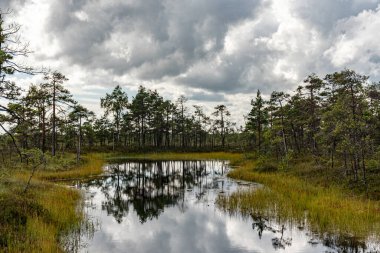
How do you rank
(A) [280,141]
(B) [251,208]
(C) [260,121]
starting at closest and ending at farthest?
(B) [251,208], (A) [280,141], (C) [260,121]

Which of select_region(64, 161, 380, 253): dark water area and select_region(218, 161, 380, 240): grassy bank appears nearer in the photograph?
select_region(64, 161, 380, 253): dark water area

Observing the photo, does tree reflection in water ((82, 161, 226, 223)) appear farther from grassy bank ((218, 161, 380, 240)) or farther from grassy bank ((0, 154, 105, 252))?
grassy bank ((218, 161, 380, 240))

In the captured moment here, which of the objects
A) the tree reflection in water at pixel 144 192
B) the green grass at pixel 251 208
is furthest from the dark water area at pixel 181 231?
the green grass at pixel 251 208

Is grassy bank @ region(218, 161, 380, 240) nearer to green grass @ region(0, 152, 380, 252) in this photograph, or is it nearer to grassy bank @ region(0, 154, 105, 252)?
green grass @ region(0, 152, 380, 252)

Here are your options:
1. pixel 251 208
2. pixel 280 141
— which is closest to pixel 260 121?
pixel 280 141

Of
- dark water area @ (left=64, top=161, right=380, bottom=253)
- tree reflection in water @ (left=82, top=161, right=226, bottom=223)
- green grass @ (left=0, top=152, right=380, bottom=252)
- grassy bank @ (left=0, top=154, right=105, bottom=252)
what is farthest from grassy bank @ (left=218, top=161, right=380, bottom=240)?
grassy bank @ (left=0, top=154, right=105, bottom=252)

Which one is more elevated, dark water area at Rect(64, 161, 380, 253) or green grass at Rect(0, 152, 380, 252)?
green grass at Rect(0, 152, 380, 252)

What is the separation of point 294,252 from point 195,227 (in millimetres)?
5825

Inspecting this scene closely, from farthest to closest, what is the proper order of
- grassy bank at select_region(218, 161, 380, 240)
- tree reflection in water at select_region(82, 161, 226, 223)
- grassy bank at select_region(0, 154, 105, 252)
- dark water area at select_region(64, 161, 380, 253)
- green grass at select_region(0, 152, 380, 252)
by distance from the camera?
tree reflection in water at select_region(82, 161, 226, 223)
grassy bank at select_region(218, 161, 380, 240)
dark water area at select_region(64, 161, 380, 253)
green grass at select_region(0, 152, 380, 252)
grassy bank at select_region(0, 154, 105, 252)

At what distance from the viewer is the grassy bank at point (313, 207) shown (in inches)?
586

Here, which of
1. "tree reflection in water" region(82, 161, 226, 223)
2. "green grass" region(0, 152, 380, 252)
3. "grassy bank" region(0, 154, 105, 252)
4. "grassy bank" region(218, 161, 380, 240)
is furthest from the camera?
"tree reflection in water" region(82, 161, 226, 223)

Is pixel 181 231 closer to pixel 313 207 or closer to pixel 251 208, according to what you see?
pixel 251 208

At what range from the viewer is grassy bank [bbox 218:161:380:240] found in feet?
48.8

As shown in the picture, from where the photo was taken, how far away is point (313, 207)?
17875 mm
